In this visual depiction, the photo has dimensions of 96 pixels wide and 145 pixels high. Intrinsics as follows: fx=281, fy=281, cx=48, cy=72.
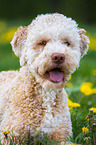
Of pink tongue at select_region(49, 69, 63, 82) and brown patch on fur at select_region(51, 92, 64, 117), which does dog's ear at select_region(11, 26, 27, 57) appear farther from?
brown patch on fur at select_region(51, 92, 64, 117)

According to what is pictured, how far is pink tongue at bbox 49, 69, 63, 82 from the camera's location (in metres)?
3.15

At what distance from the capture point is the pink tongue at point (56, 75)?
315cm

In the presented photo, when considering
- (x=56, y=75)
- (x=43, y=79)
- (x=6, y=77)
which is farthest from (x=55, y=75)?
(x=6, y=77)

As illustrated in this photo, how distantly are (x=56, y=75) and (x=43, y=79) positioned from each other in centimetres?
16

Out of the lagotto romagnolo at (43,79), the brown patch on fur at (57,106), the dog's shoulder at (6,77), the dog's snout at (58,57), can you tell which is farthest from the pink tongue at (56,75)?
the dog's shoulder at (6,77)

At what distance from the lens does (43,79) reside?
3219 mm

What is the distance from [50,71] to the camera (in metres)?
3.18

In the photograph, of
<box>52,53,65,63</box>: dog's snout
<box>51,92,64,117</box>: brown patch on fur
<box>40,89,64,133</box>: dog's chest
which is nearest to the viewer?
<box>52,53,65,63</box>: dog's snout

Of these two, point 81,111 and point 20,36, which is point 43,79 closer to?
point 20,36

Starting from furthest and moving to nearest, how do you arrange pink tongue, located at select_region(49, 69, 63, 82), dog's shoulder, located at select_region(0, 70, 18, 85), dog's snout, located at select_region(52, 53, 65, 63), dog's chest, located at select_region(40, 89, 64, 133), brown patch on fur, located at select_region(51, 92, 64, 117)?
dog's shoulder, located at select_region(0, 70, 18, 85)
brown patch on fur, located at select_region(51, 92, 64, 117)
dog's chest, located at select_region(40, 89, 64, 133)
pink tongue, located at select_region(49, 69, 63, 82)
dog's snout, located at select_region(52, 53, 65, 63)

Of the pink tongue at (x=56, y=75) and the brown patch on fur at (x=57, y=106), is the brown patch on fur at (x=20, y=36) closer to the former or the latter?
the pink tongue at (x=56, y=75)

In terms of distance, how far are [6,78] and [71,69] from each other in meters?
1.27

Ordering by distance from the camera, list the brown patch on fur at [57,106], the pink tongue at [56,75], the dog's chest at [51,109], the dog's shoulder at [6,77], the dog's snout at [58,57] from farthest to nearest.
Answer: the dog's shoulder at [6,77]
the brown patch on fur at [57,106]
the dog's chest at [51,109]
the pink tongue at [56,75]
the dog's snout at [58,57]

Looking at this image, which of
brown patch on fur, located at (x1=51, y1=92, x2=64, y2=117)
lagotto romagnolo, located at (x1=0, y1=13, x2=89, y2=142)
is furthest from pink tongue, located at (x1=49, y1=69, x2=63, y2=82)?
brown patch on fur, located at (x1=51, y1=92, x2=64, y2=117)
